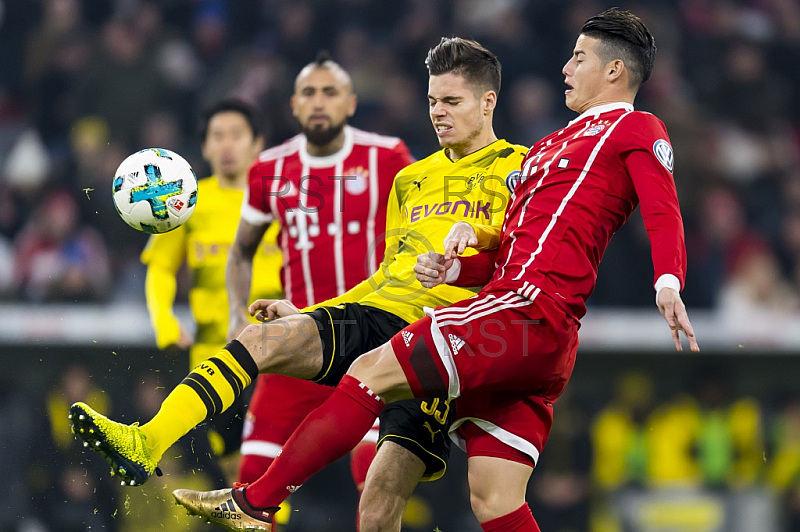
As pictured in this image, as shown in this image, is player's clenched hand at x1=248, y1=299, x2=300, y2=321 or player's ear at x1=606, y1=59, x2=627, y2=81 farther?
player's clenched hand at x1=248, y1=299, x2=300, y2=321

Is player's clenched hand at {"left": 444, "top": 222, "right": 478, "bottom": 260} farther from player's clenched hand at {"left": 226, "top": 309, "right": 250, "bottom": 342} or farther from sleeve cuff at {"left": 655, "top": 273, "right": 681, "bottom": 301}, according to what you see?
player's clenched hand at {"left": 226, "top": 309, "right": 250, "bottom": 342}

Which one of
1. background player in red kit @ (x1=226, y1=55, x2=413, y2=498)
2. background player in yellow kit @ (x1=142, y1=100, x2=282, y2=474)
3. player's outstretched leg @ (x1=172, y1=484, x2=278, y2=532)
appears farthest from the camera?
background player in yellow kit @ (x1=142, y1=100, x2=282, y2=474)

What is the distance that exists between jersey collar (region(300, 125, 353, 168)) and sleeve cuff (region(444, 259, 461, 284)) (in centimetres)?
165

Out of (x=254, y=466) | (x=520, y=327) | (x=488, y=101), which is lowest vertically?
(x=254, y=466)

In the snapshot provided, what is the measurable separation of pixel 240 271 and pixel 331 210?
0.56m

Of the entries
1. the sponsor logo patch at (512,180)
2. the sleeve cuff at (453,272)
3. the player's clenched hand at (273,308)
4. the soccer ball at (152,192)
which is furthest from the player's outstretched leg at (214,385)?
the sponsor logo patch at (512,180)

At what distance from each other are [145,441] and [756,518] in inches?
204

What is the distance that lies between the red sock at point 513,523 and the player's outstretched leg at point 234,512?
0.72 metres

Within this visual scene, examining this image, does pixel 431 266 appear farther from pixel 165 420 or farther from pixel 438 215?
pixel 165 420

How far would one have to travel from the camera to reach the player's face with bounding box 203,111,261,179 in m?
6.30

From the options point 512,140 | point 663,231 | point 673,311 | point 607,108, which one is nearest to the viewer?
point 673,311

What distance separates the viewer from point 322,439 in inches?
137

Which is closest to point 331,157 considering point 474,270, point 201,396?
point 474,270

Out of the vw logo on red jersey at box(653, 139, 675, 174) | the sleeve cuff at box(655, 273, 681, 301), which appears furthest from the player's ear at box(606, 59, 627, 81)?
the sleeve cuff at box(655, 273, 681, 301)
